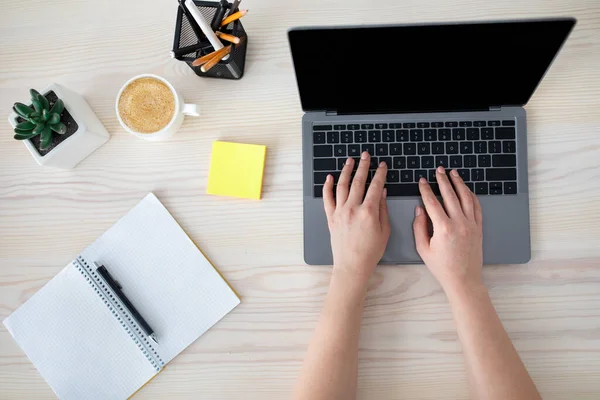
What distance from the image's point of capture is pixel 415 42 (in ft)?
2.05

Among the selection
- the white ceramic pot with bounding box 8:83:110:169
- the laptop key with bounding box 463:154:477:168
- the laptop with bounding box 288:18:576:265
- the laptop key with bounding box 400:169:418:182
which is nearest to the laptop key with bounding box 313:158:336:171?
the laptop with bounding box 288:18:576:265

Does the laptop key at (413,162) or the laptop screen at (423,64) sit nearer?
the laptop screen at (423,64)

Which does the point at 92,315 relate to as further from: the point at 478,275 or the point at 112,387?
the point at 478,275

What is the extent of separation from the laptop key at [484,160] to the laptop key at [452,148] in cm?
4

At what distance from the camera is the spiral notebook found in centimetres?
79

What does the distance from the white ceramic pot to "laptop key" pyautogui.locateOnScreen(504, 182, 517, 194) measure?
680mm

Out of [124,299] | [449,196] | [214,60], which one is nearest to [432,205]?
[449,196]

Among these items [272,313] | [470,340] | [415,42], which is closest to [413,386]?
[470,340]

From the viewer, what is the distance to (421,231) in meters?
0.77

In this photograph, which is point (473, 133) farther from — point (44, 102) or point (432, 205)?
point (44, 102)

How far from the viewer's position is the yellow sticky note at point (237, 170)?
80 cm

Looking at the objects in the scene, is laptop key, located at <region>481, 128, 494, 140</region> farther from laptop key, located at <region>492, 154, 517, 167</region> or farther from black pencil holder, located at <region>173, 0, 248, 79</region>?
black pencil holder, located at <region>173, 0, 248, 79</region>

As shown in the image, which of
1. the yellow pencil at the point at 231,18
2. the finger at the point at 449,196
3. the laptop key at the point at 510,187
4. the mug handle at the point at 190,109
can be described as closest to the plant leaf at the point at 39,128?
the mug handle at the point at 190,109

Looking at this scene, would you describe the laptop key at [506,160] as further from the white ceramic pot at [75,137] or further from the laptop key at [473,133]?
the white ceramic pot at [75,137]
